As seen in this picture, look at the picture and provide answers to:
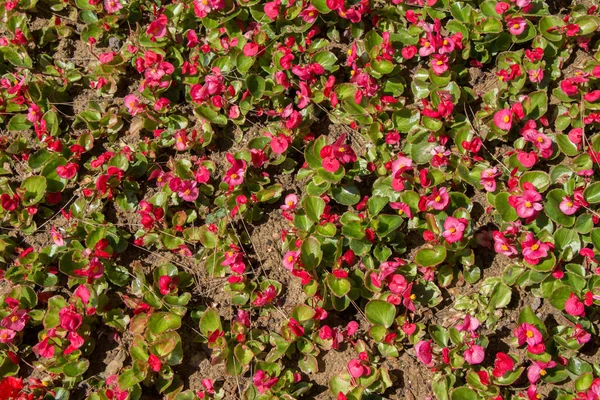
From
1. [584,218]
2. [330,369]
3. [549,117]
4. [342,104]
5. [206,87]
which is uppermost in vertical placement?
[206,87]

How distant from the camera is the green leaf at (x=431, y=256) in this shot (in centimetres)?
243

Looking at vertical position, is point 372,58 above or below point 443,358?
above

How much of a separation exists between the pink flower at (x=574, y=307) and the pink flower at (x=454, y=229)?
0.48 metres

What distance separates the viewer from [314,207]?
2549 mm

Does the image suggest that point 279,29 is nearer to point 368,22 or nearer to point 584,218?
point 368,22

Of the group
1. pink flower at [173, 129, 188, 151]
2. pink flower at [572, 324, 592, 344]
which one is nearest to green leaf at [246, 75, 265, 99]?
pink flower at [173, 129, 188, 151]

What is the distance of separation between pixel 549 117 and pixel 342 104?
970 millimetres

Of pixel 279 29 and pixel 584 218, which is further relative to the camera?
pixel 279 29

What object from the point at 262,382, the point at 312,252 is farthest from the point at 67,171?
the point at 262,382

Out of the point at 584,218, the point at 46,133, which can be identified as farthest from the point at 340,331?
the point at 46,133

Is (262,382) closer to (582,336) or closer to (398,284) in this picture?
(398,284)

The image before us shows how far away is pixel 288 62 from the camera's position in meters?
2.70

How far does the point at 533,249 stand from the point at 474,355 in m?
0.49

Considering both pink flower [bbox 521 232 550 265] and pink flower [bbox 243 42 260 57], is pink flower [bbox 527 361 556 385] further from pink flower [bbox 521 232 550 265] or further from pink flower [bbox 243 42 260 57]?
pink flower [bbox 243 42 260 57]
